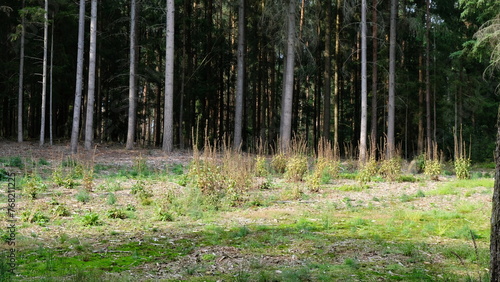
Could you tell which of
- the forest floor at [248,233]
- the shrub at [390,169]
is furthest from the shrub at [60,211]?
the shrub at [390,169]

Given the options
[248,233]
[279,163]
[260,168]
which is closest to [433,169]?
[279,163]

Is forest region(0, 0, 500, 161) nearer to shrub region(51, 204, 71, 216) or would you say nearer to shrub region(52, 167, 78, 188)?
shrub region(52, 167, 78, 188)

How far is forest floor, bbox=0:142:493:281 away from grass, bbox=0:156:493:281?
0.06 feet

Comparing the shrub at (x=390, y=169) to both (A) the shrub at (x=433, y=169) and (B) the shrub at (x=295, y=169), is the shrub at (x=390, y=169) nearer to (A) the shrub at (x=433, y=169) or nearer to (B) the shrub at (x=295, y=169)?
(A) the shrub at (x=433, y=169)

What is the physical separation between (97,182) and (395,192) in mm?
6976

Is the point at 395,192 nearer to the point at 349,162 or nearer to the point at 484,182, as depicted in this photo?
the point at 484,182

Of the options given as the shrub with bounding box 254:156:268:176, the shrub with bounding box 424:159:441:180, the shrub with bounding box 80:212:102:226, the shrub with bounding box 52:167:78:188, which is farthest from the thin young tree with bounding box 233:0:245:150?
the shrub with bounding box 80:212:102:226

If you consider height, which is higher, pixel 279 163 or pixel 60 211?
pixel 279 163

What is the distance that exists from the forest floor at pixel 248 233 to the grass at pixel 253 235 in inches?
0.7

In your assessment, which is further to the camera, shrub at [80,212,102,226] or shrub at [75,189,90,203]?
shrub at [75,189,90,203]

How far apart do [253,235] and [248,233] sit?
116 millimetres

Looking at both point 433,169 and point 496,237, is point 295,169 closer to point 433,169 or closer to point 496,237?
point 433,169

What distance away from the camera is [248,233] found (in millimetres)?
6000

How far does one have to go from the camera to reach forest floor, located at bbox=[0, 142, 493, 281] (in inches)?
171
